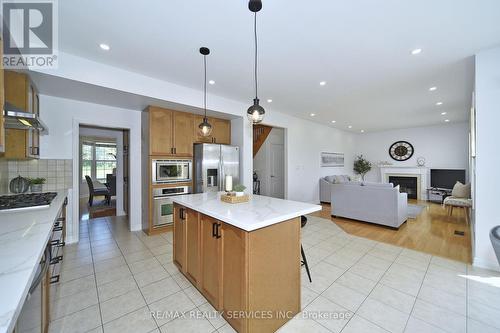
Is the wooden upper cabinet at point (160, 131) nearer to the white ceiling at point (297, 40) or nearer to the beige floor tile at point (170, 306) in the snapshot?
the white ceiling at point (297, 40)

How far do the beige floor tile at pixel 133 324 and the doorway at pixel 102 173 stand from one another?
134 inches

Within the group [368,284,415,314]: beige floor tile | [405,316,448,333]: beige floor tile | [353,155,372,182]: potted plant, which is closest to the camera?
[405,316,448,333]: beige floor tile

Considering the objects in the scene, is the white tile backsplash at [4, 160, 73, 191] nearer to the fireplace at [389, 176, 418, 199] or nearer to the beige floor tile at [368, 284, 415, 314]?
the beige floor tile at [368, 284, 415, 314]

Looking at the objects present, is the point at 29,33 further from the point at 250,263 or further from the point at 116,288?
the point at 250,263

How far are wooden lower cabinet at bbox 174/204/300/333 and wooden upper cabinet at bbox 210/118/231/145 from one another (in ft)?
9.32

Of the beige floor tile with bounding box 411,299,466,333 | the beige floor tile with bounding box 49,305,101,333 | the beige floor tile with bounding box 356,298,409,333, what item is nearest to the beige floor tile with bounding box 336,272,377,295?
the beige floor tile with bounding box 356,298,409,333

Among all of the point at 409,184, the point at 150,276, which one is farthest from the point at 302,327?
the point at 409,184

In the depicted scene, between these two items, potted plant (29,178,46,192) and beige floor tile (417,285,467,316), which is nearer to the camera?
beige floor tile (417,285,467,316)

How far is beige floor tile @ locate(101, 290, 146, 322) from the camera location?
173 cm

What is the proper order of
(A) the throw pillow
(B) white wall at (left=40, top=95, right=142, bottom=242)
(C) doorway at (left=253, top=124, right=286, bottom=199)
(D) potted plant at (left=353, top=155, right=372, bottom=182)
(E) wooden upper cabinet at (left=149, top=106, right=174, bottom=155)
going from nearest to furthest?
(B) white wall at (left=40, top=95, right=142, bottom=242) < (E) wooden upper cabinet at (left=149, top=106, right=174, bottom=155) < (A) the throw pillow < (C) doorway at (left=253, top=124, right=286, bottom=199) < (D) potted plant at (left=353, top=155, right=372, bottom=182)

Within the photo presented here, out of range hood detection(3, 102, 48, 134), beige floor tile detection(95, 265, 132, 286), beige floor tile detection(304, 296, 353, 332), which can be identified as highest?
range hood detection(3, 102, 48, 134)

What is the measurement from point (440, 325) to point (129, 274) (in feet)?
10.0

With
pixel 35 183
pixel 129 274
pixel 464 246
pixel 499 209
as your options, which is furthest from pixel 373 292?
pixel 35 183

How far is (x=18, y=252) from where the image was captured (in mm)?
1002
